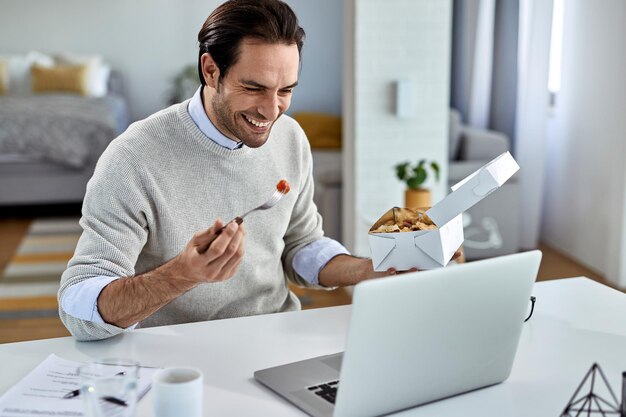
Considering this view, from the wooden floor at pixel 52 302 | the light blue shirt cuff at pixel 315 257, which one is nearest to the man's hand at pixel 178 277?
the light blue shirt cuff at pixel 315 257

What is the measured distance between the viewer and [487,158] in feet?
14.1

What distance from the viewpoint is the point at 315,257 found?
1811 mm

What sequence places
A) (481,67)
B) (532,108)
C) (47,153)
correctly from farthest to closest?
1. (47,153)
2. (481,67)
3. (532,108)

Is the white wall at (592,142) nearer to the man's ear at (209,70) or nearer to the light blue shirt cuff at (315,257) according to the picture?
the light blue shirt cuff at (315,257)

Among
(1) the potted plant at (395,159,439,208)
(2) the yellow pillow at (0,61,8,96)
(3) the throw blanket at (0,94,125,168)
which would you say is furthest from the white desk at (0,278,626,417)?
(2) the yellow pillow at (0,61,8,96)

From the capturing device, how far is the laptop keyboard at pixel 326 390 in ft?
3.84

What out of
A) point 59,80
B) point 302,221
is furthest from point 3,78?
point 302,221

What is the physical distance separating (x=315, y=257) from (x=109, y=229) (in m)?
0.50

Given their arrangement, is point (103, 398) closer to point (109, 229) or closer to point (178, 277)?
point (178, 277)

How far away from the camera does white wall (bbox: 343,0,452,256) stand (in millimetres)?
3461

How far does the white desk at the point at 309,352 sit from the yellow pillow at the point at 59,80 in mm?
5990

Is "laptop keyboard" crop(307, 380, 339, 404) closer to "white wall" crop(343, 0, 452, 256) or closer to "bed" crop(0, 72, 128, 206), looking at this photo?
"white wall" crop(343, 0, 452, 256)

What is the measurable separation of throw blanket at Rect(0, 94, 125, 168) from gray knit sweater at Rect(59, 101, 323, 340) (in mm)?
4063

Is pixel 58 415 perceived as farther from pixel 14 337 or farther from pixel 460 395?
pixel 14 337
